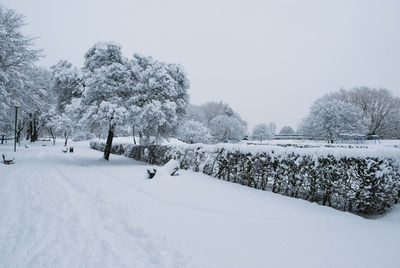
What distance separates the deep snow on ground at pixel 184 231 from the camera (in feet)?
13.0

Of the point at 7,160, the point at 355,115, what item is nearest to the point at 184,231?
the point at 7,160

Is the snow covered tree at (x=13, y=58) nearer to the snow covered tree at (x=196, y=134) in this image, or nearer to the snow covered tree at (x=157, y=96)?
the snow covered tree at (x=157, y=96)

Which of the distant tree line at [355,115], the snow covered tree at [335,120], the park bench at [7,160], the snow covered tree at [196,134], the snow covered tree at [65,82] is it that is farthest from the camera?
the snow covered tree at [196,134]

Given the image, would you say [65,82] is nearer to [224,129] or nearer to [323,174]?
[323,174]

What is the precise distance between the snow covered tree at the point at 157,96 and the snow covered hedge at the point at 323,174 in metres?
7.92

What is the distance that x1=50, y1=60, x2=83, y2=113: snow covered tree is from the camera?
20781 mm

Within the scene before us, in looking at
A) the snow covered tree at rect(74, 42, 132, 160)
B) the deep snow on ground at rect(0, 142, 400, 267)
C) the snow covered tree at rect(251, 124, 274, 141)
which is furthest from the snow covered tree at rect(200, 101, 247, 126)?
the deep snow on ground at rect(0, 142, 400, 267)

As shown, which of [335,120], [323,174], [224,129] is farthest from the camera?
[224,129]

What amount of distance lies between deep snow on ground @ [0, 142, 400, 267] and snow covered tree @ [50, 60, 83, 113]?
1477 centimetres

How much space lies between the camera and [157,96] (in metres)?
18.2

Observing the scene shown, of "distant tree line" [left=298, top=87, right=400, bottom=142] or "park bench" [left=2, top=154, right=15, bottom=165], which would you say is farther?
"distant tree line" [left=298, top=87, right=400, bottom=142]

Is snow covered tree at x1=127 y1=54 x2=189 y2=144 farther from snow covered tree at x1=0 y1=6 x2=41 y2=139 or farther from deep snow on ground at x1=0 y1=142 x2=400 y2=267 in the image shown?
deep snow on ground at x1=0 y1=142 x2=400 y2=267

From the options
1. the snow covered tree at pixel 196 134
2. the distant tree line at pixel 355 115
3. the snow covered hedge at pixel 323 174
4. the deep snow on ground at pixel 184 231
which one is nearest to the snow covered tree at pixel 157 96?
the snow covered hedge at pixel 323 174

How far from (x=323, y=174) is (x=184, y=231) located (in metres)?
4.61
